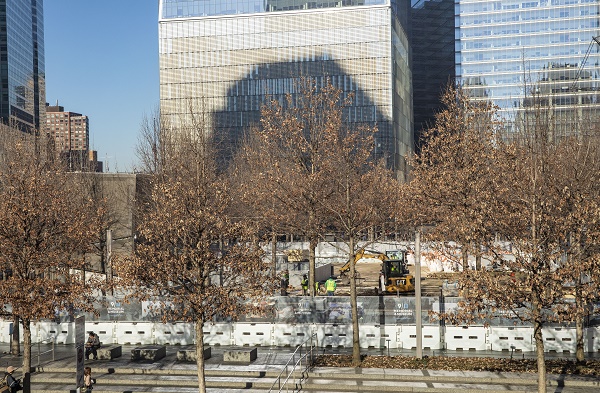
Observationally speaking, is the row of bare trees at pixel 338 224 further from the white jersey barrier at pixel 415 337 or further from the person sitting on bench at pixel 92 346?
the white jersey barrier at pixel 415 337

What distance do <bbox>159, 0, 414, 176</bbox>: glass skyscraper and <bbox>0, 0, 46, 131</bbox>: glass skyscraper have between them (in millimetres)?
42115

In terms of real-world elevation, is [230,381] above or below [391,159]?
→ below

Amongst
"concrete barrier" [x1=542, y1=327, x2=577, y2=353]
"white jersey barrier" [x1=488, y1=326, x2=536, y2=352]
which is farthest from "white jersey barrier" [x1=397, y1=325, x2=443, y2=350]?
"concrete barrier" [x1=542, y1=327, x2=577, y2=353]

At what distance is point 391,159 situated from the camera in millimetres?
110250

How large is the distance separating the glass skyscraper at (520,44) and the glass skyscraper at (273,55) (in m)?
20.9

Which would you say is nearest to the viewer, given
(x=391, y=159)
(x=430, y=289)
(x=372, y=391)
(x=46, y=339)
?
(x=372, y=391)

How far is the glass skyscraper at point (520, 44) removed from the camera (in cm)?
13450

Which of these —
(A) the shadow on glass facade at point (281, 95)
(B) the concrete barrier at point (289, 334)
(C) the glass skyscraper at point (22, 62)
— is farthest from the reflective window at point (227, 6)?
(B) the concrete barrier at point (289, 334)

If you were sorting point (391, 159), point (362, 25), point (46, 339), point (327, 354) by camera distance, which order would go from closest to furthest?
point (327, 354) < point (46, 339) < point (391, 159) < point (362, 25)

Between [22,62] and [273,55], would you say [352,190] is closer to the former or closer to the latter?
[273,55]

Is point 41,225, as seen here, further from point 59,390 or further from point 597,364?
point 597,364

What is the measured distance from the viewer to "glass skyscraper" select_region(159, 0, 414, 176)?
386 feet

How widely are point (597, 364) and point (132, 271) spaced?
17399 millimetres

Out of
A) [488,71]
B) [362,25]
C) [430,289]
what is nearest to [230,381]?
[430,289]
